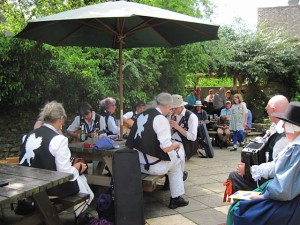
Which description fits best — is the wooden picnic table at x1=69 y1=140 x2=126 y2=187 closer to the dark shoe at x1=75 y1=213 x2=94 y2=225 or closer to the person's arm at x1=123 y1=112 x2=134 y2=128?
the dark shoe at x1=75 y1=213 x2=94 y2=225

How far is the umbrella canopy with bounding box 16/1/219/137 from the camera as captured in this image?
390 cm

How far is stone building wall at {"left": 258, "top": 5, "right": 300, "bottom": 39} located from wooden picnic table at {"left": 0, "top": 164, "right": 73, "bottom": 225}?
20646 mm

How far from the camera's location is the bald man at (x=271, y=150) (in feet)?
10.2

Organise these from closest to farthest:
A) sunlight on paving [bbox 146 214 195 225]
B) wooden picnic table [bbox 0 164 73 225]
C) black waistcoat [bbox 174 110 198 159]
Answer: wooden picnic table [bbox 0 164 73 225], sunlight on paving [bbox 146 214 195 225], black waistcoat [bbox 174 110 198 159]

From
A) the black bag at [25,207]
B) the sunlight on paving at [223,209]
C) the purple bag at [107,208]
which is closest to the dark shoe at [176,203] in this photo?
the sunlight on paving at [223,209]

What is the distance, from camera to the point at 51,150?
123 inches

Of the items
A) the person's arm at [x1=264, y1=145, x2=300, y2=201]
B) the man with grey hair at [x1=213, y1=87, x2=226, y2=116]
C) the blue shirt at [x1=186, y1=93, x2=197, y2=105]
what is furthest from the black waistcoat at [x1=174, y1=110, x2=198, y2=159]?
the man with grey hair at [x1=213, y1=87, x2=226, y2=116]

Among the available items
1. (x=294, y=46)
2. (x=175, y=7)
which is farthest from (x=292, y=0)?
(x=175, y=7)

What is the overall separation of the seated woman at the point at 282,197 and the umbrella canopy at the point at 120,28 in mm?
2041

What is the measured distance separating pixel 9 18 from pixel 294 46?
507 inches

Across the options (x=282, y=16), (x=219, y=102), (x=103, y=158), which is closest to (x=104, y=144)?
(x=103, y=158)

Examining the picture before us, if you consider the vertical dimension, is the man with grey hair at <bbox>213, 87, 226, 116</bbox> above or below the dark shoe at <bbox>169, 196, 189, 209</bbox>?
above

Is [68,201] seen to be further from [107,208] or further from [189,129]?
[189,129]

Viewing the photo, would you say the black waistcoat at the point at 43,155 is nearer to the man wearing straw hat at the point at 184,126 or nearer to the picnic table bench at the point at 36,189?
the picnic table bench at the point at 36,189
